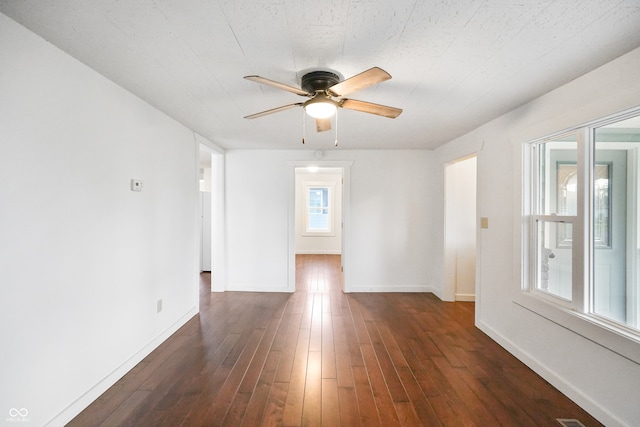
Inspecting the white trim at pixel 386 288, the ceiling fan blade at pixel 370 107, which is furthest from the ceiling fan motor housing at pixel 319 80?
the white trim at pixel 386 288

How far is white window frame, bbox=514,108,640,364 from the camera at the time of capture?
1682 millimetres

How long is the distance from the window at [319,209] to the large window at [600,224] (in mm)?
6422

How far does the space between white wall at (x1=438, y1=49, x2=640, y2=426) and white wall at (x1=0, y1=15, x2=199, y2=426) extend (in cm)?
333

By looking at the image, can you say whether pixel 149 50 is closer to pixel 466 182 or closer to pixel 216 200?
pixel 216 200

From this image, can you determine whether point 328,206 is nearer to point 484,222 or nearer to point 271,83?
point 484,222

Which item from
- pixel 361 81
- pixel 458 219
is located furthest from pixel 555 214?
pixel 361 81

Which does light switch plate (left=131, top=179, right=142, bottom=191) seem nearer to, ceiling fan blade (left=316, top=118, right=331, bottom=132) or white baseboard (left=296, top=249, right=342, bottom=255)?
ceiling fan blade (left=316, top=118, right=331, bottom=132)

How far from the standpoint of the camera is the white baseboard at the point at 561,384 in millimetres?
1702

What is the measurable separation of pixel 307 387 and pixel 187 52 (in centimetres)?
240

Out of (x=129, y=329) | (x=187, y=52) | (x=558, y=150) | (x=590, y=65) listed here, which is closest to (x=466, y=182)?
(x=558, y=150)

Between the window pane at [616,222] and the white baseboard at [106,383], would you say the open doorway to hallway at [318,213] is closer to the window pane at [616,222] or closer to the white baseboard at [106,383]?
the white baseboard at [106,383]

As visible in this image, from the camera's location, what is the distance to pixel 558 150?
7.40ft

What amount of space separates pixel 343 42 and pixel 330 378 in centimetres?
234

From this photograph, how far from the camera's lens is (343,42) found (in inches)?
59.7
